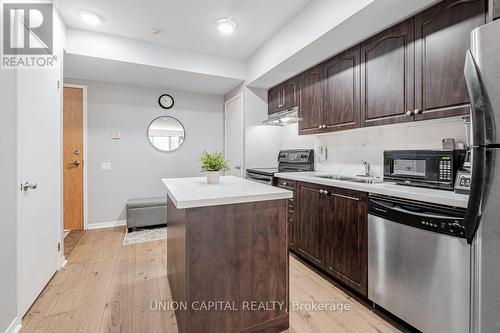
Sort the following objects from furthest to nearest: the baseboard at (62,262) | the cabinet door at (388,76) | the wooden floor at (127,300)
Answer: the baseboard at (62,262)
the cabinet door at (388,76)
the wooden floor at (127,300)

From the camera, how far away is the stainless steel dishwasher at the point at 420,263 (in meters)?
1.31

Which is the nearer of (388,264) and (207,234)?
(207,234)

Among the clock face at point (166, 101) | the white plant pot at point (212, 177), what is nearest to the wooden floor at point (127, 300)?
the white plant pot at point (212, 177)

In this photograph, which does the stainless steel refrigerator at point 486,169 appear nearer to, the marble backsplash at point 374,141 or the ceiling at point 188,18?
the marble backsplash at point 374,141

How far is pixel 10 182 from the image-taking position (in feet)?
5.24

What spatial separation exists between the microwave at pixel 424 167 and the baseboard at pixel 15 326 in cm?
298

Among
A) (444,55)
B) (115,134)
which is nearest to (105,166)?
(115,134)

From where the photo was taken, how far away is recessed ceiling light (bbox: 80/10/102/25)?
2531 millimetres

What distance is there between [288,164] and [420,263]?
7.68 feet

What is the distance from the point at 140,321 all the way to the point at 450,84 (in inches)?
109

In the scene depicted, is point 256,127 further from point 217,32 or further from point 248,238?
point 248,238

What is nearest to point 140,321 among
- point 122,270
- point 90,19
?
point 122,270

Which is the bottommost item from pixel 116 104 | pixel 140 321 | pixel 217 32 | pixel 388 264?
pixel 140 321

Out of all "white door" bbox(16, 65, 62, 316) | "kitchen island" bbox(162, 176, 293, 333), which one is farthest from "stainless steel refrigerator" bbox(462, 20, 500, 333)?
"white door" bbox(16, 65, 62, 316)
